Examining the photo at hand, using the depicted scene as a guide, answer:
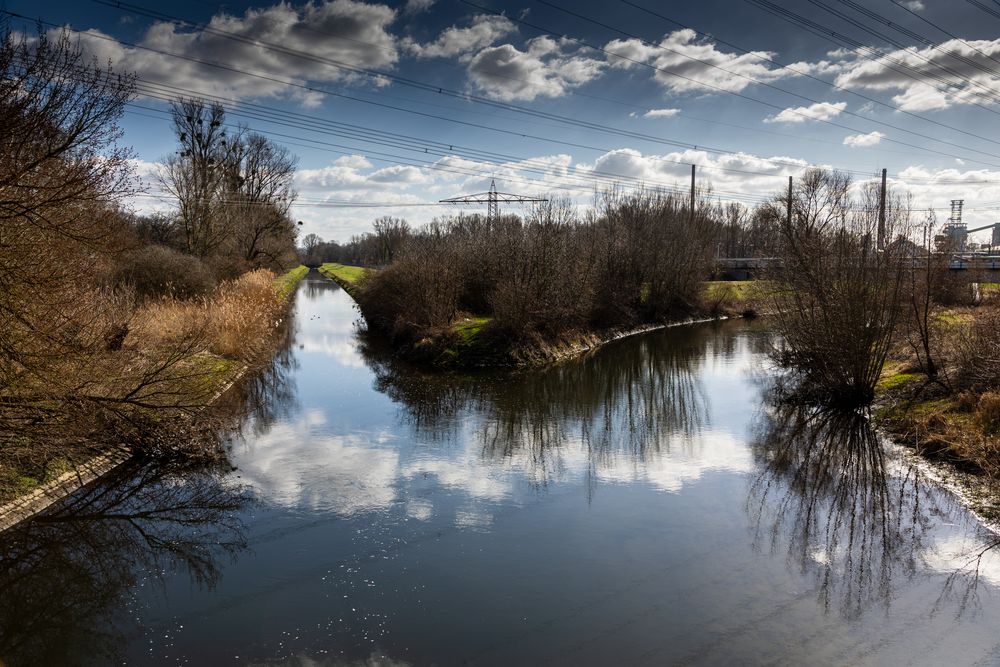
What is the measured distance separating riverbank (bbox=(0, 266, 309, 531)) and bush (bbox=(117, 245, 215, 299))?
936 millimetres

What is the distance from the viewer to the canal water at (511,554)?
7047 mm

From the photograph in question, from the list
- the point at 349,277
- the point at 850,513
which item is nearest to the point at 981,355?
the point at 850,513

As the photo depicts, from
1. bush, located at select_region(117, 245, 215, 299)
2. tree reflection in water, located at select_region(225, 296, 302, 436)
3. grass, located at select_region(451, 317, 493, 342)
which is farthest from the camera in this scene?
grass, located at select_region(451, 317, 493, 342)

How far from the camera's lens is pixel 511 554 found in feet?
29.7

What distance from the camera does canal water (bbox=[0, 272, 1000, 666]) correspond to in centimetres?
705

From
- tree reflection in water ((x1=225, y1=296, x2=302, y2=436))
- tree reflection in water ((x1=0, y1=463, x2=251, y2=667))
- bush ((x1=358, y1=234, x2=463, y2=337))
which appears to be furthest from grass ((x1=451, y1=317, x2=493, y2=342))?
tree reflection in water ((x1=0, y1=463, x2=251, y2=667))

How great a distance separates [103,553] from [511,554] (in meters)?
5.91

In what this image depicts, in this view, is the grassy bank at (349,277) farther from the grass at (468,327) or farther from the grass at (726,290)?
the grass at (726,290)

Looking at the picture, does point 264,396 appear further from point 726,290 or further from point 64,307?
point 726,290

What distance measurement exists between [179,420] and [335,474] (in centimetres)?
334

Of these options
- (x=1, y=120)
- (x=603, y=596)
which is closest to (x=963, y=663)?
(x=603, y=596)

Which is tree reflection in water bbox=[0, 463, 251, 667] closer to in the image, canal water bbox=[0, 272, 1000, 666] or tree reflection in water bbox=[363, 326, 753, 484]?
canal water bbox=[0, 272, 1000, 666]

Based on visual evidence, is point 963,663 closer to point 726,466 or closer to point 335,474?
point 726,466

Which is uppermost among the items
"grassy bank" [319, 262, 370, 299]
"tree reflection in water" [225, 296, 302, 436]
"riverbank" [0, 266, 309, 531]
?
"grassy bank" [319, 262, 370, 299]
